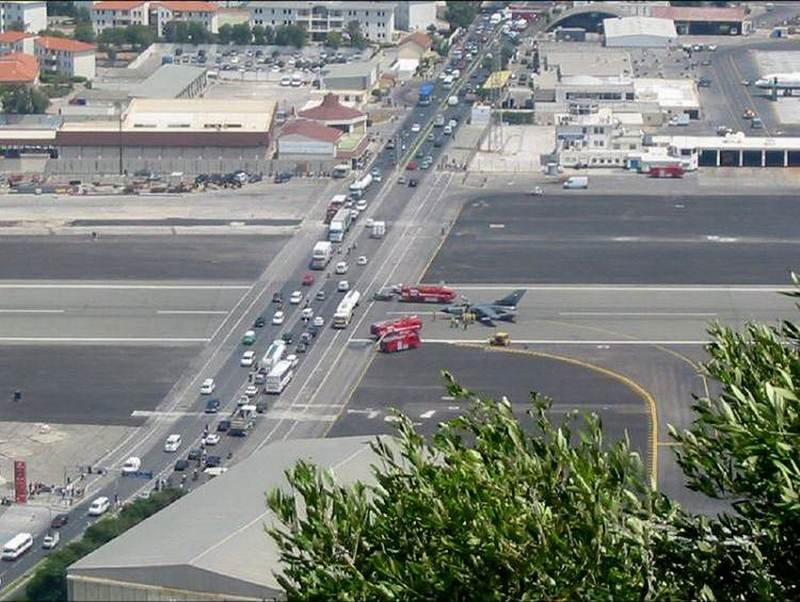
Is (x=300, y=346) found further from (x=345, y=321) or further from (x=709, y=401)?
(x=709, y=401)

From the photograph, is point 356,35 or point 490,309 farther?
point 356,35

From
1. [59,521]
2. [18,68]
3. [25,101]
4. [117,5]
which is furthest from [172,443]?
[117,5]

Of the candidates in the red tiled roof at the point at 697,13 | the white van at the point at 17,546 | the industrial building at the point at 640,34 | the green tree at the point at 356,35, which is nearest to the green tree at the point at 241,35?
the green tree at the point at 356,35

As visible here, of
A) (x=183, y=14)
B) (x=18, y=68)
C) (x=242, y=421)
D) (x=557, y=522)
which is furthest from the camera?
(x=183, y=14)

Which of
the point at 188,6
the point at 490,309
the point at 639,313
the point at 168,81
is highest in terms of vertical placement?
the point at 188,6

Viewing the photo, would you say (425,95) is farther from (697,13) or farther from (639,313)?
A: (639,313)

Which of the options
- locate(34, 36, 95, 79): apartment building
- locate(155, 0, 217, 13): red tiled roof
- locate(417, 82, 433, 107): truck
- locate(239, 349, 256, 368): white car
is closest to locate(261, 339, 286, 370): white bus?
locate(239, 349, 256, 368): white car
